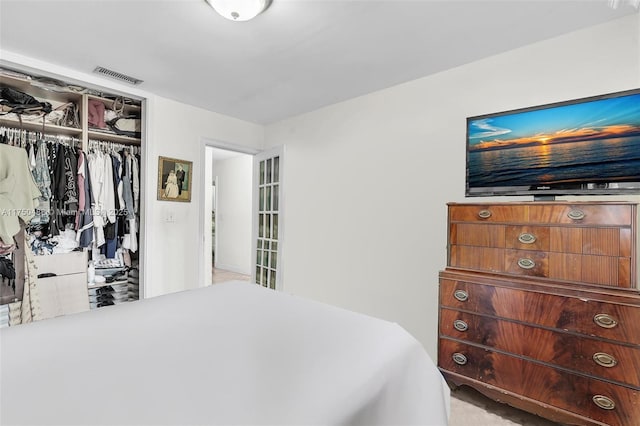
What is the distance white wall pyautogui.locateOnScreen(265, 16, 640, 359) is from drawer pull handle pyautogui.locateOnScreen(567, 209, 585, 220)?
0.76 meters

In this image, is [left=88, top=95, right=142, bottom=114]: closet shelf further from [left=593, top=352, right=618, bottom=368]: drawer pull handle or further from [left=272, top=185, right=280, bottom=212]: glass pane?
[left=593, top=352, right=618, bottom=368]: drawer pull handle

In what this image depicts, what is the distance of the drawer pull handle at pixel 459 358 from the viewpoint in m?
1.84

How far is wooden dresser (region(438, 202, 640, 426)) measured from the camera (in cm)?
141

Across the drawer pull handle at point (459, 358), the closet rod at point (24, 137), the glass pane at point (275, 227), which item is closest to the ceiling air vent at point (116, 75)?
the closet rod at point (24, 137)

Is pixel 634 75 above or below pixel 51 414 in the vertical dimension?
above

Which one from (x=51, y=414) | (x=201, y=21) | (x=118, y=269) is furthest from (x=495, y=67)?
(x=118, y=269)

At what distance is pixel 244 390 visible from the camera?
71cm

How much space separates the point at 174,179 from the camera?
10.4ft

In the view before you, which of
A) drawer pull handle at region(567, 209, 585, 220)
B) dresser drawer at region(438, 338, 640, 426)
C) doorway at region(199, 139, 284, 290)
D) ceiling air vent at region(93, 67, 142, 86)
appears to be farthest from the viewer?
doorway at region(199, 139, 284, 290)

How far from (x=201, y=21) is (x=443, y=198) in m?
2.07

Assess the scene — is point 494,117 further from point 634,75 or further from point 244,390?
point 244,390

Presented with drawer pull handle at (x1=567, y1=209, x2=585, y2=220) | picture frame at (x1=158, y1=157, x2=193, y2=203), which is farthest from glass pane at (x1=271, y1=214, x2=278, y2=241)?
drawer pull handle at (x1=567, y1=209, x2=585, y2=220)

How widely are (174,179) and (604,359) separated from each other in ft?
11.6

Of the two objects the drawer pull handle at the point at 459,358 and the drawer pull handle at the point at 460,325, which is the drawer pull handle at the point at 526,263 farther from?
the drawer pull handle at the point at 459,358
